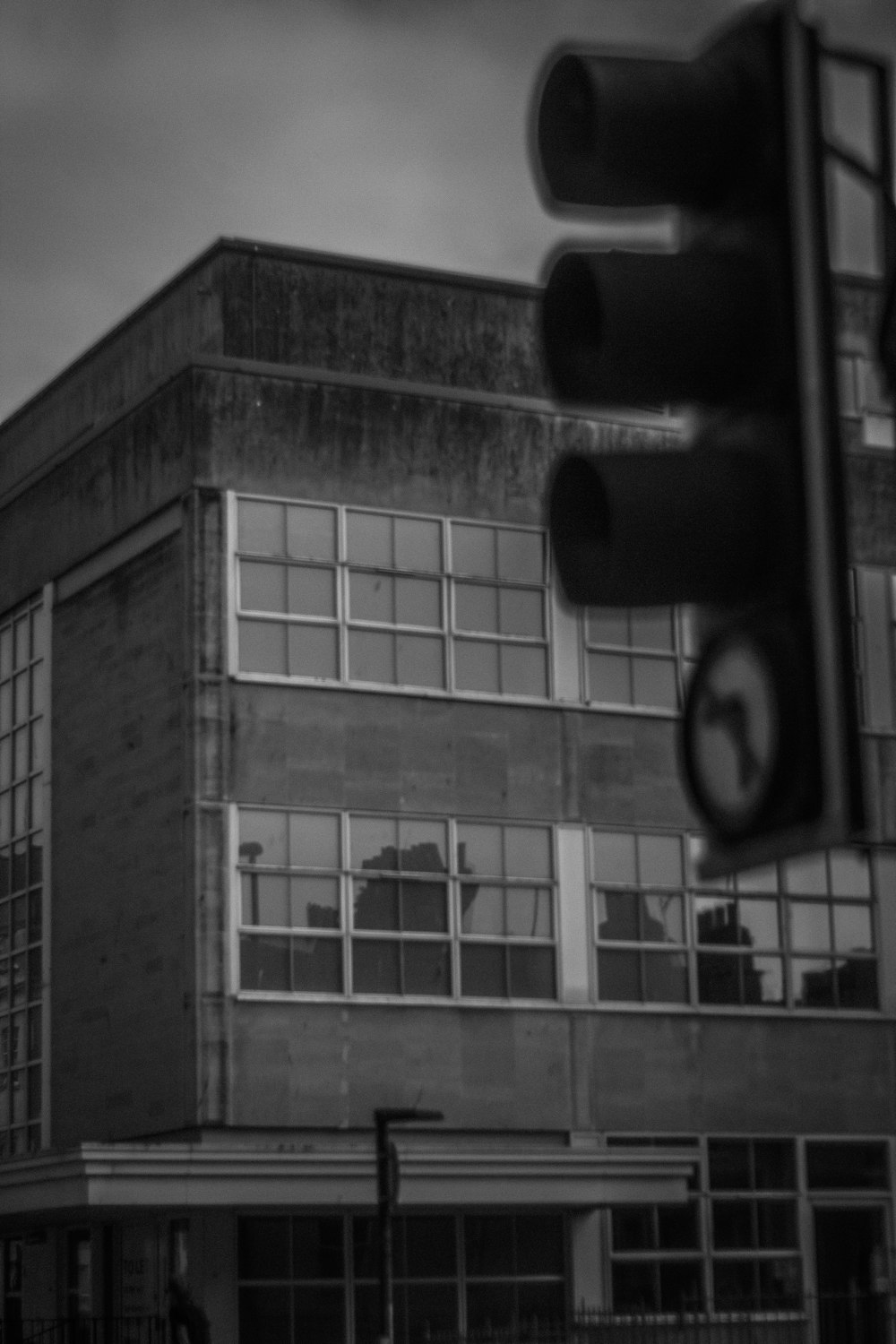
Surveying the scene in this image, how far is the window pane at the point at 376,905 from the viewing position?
30.5 metres

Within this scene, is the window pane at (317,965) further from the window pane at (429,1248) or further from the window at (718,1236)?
the window at (718,1236)

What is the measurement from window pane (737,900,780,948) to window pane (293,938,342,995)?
5879mm

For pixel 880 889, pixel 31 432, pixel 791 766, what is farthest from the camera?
pixel 31 432

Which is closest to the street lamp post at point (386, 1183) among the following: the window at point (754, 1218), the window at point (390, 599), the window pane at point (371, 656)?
the window at point (754, 1218)

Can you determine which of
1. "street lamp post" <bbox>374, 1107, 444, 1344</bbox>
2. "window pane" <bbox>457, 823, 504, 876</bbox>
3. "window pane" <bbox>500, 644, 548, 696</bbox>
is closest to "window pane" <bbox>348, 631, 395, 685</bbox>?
"window pane" <bbox>500, 644, 548, 696</bbox>

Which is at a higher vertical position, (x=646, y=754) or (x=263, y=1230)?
(x=646, y=754)

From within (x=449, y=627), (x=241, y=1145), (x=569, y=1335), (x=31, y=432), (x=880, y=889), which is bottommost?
(x=569, y=1335)

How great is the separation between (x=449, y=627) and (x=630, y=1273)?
842cm

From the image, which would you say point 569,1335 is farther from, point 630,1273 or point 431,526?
point 431,526

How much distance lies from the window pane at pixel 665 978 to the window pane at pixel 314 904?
4.50m

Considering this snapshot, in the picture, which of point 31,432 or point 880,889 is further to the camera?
point 31,432

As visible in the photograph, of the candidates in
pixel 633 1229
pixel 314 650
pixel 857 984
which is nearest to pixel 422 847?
pixel 314 650

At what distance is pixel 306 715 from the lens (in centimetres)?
3102

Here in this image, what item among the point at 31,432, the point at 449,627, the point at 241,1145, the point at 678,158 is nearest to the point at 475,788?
the point at 449,627
